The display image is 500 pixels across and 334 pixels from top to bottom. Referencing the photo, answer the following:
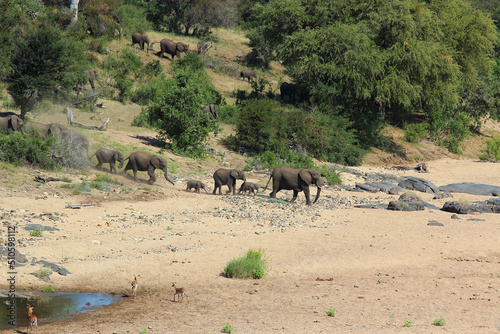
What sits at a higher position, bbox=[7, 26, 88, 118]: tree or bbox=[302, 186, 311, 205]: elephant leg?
bbox=[7, 26, 88, 118]: tree

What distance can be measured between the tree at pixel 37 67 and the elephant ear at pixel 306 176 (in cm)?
1087

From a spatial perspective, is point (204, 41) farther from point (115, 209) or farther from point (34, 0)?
point (115, 209)

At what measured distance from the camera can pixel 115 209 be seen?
14.8 m

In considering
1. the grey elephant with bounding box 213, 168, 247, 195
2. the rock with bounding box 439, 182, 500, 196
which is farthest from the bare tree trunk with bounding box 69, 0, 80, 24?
the rock with bounding box 439, 182, 500, 196

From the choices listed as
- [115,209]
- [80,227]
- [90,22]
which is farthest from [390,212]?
[90,22]

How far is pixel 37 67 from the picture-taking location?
2264 centimetres

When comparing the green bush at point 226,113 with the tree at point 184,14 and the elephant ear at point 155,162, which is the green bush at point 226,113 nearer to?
the elephant ear at point 155,162

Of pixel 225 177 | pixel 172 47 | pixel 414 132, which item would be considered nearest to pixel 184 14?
pixel 172 47

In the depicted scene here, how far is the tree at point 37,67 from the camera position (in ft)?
72.6

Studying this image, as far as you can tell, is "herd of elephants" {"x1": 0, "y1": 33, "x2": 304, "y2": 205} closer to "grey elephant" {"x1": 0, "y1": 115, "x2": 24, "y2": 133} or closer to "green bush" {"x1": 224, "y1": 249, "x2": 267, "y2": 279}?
"grey elephant" {"x1": 0, "y1": 115, "x2": 24, "y2": 133}

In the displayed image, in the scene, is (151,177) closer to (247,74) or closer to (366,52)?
(366,52)

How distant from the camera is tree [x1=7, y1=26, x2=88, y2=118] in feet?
72.6

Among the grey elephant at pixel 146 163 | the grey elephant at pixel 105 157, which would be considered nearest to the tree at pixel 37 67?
the grey elephant at pixel 105 157

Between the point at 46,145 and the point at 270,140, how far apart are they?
11509 mm
